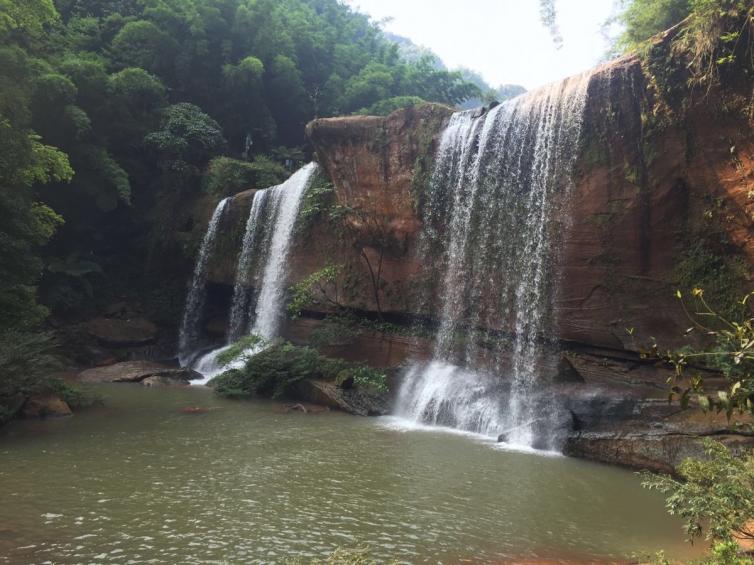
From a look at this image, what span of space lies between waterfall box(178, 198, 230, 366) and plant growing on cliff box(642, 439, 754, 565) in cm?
2062

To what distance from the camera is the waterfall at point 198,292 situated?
75.0 ft

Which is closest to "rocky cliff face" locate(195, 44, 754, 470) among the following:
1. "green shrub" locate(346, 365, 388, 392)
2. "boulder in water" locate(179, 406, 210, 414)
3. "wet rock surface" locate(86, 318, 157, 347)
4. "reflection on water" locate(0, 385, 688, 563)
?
"reflection on water" locate(0, 385, 688, 563)

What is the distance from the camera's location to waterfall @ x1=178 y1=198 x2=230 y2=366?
2286 centimetres

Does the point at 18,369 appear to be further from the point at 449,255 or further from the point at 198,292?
the point at 198,292

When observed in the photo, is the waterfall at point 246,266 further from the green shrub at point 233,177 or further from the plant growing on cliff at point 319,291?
the plant growing on cliff at point 319,291

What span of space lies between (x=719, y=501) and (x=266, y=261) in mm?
18397

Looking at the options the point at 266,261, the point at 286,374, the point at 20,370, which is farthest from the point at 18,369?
the point at 266,261

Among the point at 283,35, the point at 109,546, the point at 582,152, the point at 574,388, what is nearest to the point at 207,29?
the point at 283,35

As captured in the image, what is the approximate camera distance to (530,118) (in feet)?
46.5

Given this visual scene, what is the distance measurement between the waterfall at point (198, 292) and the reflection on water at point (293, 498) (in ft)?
40.9

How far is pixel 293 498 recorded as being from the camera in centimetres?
674

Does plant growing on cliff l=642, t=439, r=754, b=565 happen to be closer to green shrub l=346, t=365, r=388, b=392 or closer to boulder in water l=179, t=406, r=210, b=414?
green shrub l=346, t=365, r=388, b=392

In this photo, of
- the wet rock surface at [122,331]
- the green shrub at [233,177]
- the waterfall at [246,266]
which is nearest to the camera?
the wet rock surface at [122,331]

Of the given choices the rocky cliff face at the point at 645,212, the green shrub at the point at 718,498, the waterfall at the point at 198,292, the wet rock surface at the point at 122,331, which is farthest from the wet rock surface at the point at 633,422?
the wet rock surface at the point at 122,331
